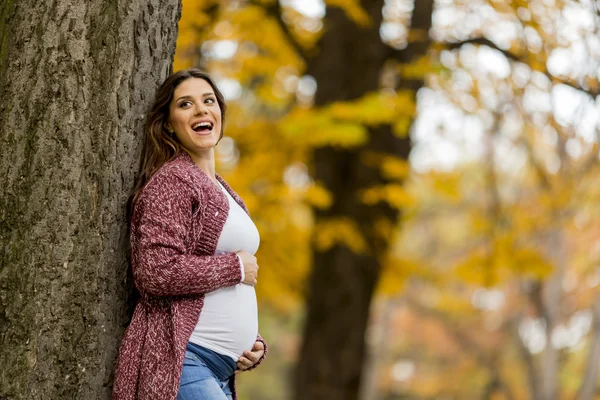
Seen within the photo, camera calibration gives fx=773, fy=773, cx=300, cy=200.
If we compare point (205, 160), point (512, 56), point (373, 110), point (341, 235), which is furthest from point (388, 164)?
point (205, 160)

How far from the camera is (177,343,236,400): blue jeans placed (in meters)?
2.50

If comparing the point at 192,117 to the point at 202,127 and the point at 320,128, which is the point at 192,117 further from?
the point at 320,128

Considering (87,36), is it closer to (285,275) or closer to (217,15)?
(217,15)

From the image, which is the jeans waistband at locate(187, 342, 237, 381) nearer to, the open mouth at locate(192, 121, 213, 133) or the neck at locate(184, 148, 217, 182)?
the neck at locate(184, 148, 217, 182)

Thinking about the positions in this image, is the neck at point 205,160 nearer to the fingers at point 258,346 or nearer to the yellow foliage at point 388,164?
the fingers at point 258,346

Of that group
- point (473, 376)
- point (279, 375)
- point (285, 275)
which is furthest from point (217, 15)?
point (279, 375)

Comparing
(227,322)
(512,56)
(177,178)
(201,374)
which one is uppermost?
(512,56)

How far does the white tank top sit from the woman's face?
0.25 m

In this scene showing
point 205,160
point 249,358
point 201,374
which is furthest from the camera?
point 205,160

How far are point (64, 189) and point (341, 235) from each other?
4.98 meters

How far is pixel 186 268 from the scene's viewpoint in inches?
96.1

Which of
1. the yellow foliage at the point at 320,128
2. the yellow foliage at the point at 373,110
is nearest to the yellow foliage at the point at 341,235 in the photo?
the yellow foliage at the point at 320,128

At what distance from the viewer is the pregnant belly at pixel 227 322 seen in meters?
2.56

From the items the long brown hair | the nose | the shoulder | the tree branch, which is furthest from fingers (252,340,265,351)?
the tree branch
